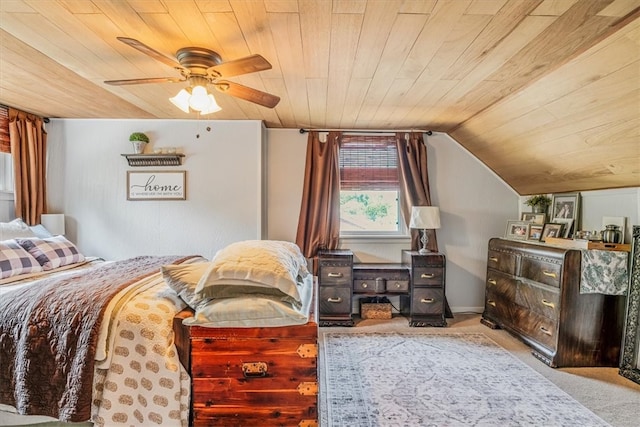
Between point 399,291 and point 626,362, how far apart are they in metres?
1.92

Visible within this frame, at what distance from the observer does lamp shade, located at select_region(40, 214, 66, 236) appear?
3.54 metres

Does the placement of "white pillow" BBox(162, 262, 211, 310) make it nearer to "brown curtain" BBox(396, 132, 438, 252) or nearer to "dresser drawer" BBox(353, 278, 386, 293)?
"dresser drawer" BBox(353, 278, 386, 293)

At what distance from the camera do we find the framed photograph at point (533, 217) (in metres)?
3.72

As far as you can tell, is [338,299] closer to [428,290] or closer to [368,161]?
[428,290]

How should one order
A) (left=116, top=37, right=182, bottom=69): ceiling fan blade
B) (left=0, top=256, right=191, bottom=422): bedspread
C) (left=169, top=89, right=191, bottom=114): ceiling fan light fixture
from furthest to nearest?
1. (left=169, top=89, right=191, bottom=114): ceiling fan light fixture
2. (left=116, top=37, right=182, bottom=69): ceiling fan blade
3. (left=0, top=256, right=191, bottom=422): bedspread

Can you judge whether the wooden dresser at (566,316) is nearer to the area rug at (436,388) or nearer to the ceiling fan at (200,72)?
the area rug at (436,388)

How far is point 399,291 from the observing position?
12.5 ft

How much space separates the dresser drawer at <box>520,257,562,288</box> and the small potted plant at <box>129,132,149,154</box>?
412 centimetres

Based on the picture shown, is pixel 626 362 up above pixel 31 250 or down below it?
below

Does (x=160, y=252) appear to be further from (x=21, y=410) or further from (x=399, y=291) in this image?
(x=399, y=291)

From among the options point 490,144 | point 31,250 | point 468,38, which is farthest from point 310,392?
point 490,144

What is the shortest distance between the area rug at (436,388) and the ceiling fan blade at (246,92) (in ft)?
6.77

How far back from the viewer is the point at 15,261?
2.48 meters

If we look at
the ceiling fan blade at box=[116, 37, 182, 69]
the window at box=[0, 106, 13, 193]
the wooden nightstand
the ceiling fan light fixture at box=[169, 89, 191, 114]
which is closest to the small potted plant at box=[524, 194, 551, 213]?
the wooden nightstand
